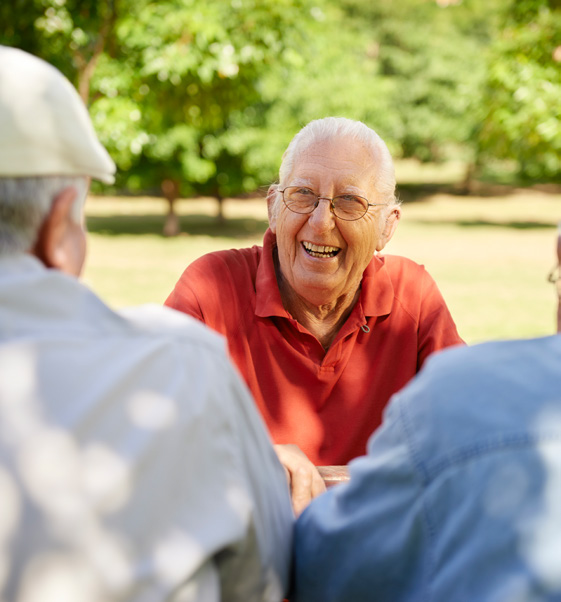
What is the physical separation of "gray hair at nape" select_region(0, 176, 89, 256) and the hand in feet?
3.09

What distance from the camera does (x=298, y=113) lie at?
20547 millimetres

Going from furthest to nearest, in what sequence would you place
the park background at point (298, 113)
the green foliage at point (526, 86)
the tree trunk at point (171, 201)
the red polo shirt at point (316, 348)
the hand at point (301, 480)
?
the tree trunk at point (171, 201) < the green foliage at point (526, 86) < the park background at point (298, 113) < the red polo shirt at point (316, 348) < the hand at point (301, 480)

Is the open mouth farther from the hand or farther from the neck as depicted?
the hand

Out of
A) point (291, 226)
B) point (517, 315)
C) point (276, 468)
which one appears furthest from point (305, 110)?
point (276, 468)

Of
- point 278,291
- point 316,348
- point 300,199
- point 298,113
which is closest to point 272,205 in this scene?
point 300,199

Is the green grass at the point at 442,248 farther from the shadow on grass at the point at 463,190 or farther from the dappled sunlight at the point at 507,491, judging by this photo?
the dappled sunlight at the point at 507,491

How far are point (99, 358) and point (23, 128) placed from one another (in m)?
0.38

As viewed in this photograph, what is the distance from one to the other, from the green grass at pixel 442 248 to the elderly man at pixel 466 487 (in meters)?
8.15

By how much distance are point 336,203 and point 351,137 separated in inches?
9.3

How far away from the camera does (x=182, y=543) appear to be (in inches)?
45.5

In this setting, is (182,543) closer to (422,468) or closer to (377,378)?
(422,468)

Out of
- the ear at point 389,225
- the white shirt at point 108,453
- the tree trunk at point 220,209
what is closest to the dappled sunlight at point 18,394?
the white shirt at point 108,453

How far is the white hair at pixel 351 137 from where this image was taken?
2.78m

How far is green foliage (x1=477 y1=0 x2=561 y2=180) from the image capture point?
1442cm
